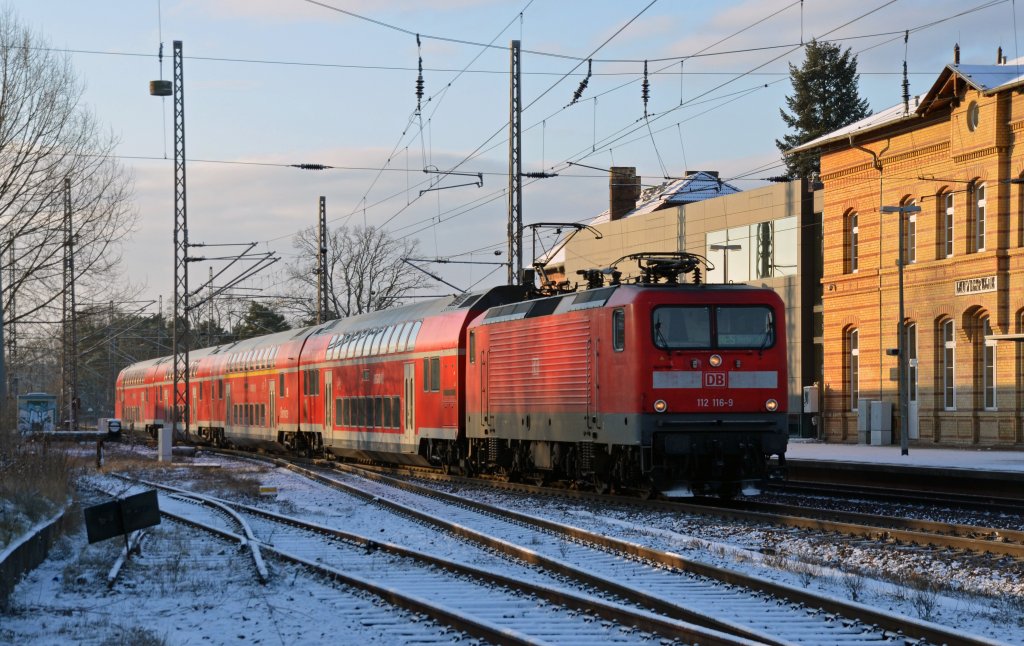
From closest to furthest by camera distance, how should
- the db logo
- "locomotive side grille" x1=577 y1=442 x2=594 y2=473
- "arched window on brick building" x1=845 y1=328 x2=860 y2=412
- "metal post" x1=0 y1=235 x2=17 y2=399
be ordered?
the db logo, "locomotive side grille" x1=577 y1=442 x2=594 y2=473, "metal post" x1=0 y1=235 x2=17 y2=399, "arched window on brick building" x1=845 y1=328 x2=860 y2=412

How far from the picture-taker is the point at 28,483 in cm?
1823

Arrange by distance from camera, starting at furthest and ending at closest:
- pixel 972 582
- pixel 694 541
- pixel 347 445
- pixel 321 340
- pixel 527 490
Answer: pixel 321 340 → pixel 347 445 → pixel 527 490 → pixel 694 541 → pixel 972 582

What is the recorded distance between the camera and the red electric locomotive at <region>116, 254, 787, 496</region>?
18.4 metres

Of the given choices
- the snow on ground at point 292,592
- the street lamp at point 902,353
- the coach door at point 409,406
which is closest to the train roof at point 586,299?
the snow on ground at point 292,592

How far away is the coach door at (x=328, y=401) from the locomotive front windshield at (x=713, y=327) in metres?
17.2

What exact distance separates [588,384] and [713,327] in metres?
2.26

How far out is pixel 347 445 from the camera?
33188 mm

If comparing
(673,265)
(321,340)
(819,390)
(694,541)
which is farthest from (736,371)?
(819,390)

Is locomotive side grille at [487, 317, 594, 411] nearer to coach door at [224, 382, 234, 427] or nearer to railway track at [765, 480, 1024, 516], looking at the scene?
Answer: railway track at [765, 480, 1024, 516]

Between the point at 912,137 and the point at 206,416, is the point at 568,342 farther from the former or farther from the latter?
the point at 206,416

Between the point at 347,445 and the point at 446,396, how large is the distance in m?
7.74

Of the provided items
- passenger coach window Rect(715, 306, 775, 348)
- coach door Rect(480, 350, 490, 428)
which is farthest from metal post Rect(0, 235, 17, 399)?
passenger coach window Rect(715, 306, 775, 348)

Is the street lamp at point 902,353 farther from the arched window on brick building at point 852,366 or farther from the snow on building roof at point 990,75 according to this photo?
the arched window on brick building at point 852,366

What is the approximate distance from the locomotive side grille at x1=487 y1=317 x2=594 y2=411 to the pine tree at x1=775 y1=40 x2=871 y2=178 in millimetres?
60020
